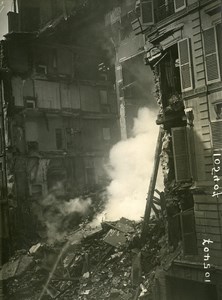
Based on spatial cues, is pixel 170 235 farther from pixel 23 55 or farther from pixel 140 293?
pixel 23 55

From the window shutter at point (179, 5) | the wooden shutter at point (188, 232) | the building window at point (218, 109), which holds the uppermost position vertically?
the window shutter at point (179, 5)

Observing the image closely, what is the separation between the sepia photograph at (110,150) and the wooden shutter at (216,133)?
4 cm

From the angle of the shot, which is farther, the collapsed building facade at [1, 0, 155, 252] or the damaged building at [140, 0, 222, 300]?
the collapsed building facade at [1, 0, 155, 252]

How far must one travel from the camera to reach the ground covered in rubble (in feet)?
51.2

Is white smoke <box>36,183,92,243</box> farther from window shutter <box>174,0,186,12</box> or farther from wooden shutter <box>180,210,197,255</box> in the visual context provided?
window shutter <box>174,0,186,12</box>

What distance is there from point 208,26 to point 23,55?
60.8 feet

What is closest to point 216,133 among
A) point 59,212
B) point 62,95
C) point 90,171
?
point 59,212

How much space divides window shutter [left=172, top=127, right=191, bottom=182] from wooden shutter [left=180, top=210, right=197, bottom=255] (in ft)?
5.28

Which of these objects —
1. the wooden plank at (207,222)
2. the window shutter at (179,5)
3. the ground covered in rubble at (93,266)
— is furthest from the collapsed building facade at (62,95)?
the wooden plank at (207,222)

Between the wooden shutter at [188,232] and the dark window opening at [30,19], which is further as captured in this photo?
the dark window opening at [30,19]

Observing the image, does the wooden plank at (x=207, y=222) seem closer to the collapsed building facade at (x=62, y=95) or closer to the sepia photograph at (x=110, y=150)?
the sepia photograph at (x=110, y=150)

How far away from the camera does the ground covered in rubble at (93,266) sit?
1562cm

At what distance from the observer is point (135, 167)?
2733 centimetres

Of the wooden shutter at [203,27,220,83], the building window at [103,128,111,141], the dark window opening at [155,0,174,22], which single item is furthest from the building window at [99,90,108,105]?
the wooden shutter at [203,27,220,83]
